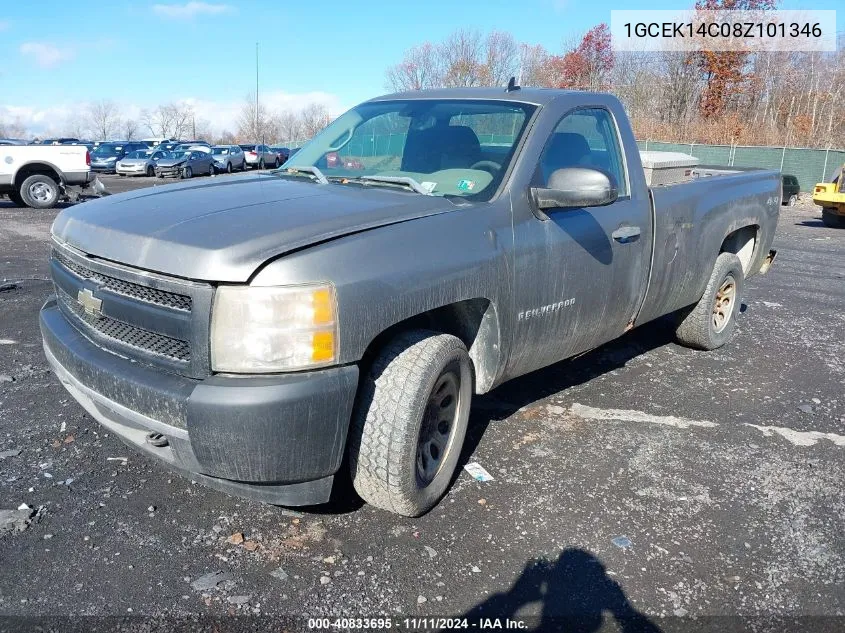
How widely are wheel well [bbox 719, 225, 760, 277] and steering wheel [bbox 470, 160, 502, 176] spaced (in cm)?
303

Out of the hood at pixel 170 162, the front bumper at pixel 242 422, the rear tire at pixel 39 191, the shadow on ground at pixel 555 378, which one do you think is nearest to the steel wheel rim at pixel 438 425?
the shadow on ground at pixel 555 378

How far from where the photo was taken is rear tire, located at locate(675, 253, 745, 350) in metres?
5.30

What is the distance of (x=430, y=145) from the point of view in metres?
3.69

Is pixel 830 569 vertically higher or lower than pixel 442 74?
lower

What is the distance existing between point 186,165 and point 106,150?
8.76 metres

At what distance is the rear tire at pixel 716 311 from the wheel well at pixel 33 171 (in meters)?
13.8

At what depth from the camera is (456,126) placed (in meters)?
3.72

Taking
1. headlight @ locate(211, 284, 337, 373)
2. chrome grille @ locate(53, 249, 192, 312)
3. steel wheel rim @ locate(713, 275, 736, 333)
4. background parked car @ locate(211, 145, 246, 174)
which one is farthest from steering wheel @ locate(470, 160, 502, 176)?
background parked car @ locate(211, 145, 246, 174)

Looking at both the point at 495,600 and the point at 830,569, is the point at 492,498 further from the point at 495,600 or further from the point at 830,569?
the point at 830,569

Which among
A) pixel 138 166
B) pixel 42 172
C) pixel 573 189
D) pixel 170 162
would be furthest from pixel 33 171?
pixel 138 166

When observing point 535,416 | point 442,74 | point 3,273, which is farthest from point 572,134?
point 442,74

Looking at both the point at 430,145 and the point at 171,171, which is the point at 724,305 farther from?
the point at 171,171

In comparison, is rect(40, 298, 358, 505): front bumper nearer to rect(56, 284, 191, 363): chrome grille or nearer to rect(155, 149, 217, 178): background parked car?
rect(56, 284, 191, 363): chrome grille

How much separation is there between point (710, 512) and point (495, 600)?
48.9 inches
